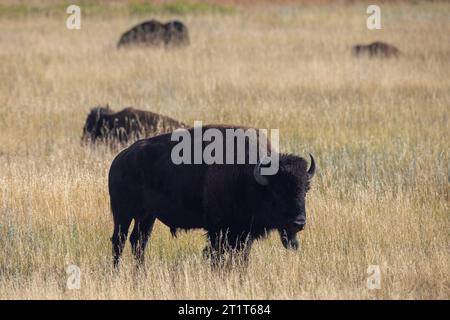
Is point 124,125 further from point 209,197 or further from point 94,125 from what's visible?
point 209,197

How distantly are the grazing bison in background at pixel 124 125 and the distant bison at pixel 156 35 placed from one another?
37.0 feet

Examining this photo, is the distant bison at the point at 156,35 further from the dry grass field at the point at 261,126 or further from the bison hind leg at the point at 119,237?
the bison hind leg at the point at 119,237

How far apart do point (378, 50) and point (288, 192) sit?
51.3 feet

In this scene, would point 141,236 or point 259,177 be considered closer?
point 259,177

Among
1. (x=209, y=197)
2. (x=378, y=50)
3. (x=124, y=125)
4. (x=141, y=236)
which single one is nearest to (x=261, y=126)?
(x=124, y=125)

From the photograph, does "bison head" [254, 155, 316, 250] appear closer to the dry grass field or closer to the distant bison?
the dry grass field

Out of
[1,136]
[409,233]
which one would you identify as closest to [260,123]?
[1,136]

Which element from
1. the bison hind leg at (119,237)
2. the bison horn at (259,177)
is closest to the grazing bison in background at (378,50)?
the bison hind leg at (119,237)

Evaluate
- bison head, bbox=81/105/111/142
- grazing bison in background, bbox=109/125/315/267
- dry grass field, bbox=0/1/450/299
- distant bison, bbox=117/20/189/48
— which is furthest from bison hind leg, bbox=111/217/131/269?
distant bison, bbox=117/20/189/48

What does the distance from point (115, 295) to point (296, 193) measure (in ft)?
5.16

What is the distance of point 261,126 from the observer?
→ 538 inches

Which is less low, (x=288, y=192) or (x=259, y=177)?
(x=259, y=177)

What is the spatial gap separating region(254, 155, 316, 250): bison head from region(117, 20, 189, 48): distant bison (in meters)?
17.1
